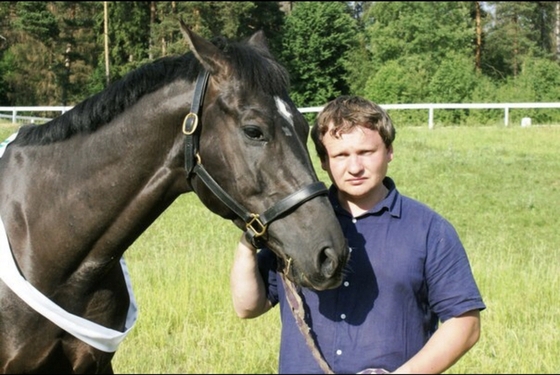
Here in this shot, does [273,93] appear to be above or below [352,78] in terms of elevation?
above

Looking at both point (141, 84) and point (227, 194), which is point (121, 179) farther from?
point (227, 194)

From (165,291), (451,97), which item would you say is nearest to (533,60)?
(451,97)

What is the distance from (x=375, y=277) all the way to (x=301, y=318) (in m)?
0.29

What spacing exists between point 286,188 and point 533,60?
5.84 metres

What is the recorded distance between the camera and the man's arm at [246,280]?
215 cm

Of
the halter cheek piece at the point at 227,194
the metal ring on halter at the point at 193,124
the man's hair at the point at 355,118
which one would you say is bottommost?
the halter cheek piece at the point at 227,194

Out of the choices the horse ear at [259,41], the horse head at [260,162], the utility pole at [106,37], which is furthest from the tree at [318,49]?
the horse head at [260,162]

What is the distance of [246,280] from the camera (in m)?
2.16

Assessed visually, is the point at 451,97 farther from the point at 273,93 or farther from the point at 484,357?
the point at 273,93

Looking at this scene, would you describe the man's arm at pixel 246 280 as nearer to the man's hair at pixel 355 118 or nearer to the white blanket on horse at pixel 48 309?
the man's hair at pixel 355 118

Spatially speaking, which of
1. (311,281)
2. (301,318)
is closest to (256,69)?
(311,281)

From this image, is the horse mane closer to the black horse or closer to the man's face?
the black horse

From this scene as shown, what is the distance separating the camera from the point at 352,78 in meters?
18.7

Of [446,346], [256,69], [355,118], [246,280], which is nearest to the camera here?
[446,346]
